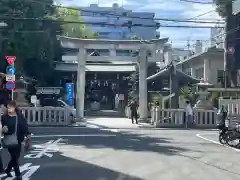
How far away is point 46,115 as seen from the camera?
27859 millimetres

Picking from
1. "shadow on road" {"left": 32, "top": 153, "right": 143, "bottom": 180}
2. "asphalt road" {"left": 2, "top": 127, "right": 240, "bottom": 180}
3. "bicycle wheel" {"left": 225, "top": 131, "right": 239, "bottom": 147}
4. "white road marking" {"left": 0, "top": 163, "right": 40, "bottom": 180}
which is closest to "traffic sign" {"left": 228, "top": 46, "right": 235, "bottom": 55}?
"asphalt road" {"left": 2, "top": 127, "right": 240, "bottom": 180}

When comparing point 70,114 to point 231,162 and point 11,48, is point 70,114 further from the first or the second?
point 231,162

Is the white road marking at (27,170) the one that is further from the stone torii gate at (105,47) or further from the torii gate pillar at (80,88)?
the stone torii gate at (105,47)

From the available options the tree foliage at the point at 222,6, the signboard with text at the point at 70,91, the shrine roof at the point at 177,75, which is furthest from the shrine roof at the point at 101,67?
the shrine roof at the point at 177,75

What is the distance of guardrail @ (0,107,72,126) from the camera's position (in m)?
27.6

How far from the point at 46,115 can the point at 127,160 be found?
49.6ft

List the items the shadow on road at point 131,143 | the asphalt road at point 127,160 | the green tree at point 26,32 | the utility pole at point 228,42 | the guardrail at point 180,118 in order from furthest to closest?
the utility pole at point 228,42 < the green tree at point 26,32 < the guardrail at point 180,118 < the shadow on road at point 131,143 < the asphalt road at point 127,160

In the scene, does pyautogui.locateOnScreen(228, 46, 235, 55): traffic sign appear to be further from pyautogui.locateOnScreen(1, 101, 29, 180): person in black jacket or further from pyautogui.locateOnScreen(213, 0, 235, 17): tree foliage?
pyautogui.locateOnScreen(1, 101, 29, 180): person in black jacket

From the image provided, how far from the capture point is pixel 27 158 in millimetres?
13789

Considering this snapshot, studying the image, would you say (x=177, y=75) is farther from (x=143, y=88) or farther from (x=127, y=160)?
(x=127, y=160)

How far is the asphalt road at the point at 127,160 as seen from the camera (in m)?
11.0

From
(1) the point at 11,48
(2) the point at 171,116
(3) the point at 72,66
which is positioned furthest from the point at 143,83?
(3) the point at 72,66

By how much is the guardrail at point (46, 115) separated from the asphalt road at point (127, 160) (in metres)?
7.99

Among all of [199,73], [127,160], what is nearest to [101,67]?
[199,73]
